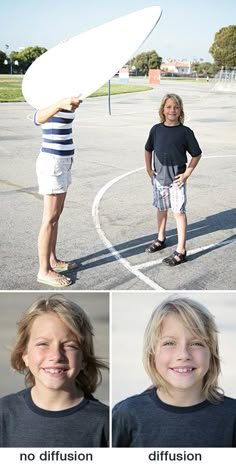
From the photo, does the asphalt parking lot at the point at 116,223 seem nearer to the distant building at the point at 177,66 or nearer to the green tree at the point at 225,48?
the green tree at the point at 225,48

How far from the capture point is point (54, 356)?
2.50 metres

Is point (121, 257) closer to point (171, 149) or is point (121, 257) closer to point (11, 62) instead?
point (171, 149)

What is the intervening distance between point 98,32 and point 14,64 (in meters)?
44.7

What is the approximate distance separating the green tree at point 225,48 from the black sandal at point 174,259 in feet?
246

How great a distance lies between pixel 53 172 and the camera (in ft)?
12.9

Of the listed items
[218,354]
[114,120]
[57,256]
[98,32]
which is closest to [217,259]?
[57,256]

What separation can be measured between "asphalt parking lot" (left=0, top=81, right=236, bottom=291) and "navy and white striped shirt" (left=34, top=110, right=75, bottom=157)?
110 centimetres

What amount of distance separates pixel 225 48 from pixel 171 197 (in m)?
78.1

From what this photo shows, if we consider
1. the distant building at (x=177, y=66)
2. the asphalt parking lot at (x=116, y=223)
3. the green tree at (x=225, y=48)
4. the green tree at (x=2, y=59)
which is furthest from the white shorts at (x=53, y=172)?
the distant building at (x=177, y=66)

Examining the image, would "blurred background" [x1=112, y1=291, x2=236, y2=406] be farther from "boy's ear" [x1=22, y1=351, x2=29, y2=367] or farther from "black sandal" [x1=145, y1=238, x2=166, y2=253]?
"black sandal" [x1=145, y1=238, x2=166, y2=253]

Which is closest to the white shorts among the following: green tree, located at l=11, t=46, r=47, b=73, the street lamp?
green tree, located at l=11, t=46, r=47, b=73

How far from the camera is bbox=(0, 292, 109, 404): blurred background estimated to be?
2.53m

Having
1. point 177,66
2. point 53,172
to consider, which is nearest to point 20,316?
point 53,172

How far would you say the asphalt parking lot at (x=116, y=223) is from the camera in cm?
457
